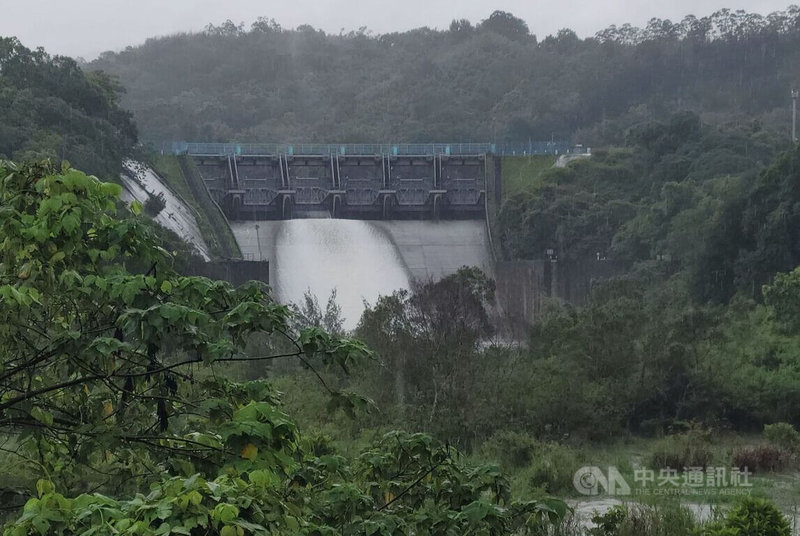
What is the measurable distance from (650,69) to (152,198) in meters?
46.7

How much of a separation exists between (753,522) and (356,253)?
3398 cm

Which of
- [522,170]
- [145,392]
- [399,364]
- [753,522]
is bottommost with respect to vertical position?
[399,364]

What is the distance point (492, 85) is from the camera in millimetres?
80250

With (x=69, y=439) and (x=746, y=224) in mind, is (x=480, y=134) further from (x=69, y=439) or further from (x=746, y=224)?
(x=69, y=439)

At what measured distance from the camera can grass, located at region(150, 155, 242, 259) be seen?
4062cm

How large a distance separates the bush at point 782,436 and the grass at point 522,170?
30.1 m

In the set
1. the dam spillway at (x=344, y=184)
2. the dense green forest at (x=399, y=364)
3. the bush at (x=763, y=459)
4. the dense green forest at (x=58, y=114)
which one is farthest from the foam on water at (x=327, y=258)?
the bush at (x=763, y=459)

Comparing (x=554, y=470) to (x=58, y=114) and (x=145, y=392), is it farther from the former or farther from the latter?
(x=58, y=114)

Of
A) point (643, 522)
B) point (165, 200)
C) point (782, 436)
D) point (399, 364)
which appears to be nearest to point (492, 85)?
point (165, 200)

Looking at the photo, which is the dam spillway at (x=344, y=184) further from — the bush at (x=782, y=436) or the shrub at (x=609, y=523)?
the shrub at (x=609, y=523)
